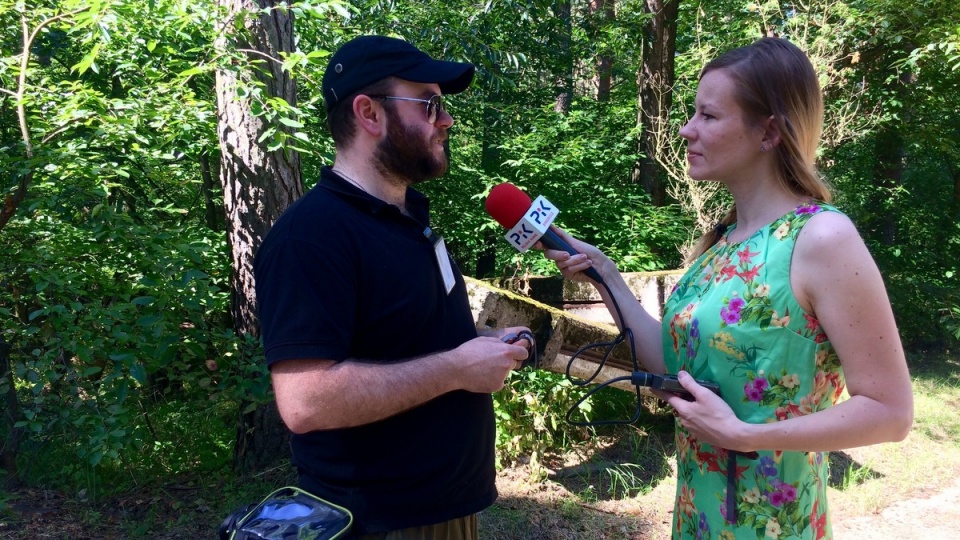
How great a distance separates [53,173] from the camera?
12.7 feet

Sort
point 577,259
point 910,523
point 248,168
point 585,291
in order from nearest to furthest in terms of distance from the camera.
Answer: point 577,259 → point 248,168 → point 910,523 → point 585,291

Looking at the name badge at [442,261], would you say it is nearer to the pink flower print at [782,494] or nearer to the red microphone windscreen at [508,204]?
the red microphone windscreen at [508,204]

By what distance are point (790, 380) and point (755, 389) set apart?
0.28 ft

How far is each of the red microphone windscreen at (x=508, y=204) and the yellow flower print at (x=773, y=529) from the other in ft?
3.77

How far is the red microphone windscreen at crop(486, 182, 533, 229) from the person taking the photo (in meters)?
2.30

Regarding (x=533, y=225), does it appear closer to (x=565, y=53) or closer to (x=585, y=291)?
(x=585, y=291)

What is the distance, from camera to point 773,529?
1.70m

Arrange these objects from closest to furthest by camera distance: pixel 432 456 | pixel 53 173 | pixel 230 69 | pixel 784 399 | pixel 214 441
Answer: pixel 784 399 → pixel 432 456 → pixel 230 69 → pixel 53 173 → pixel 214 441

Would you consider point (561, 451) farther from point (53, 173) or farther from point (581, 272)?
point (53, 173)

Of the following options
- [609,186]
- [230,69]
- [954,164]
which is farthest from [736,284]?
[954,164]

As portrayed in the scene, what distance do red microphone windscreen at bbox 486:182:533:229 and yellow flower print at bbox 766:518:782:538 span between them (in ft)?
3.77

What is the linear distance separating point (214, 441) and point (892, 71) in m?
10.1

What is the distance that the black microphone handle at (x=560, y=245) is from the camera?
225cm

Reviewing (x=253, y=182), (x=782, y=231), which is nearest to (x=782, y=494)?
(x=782, y=231)
